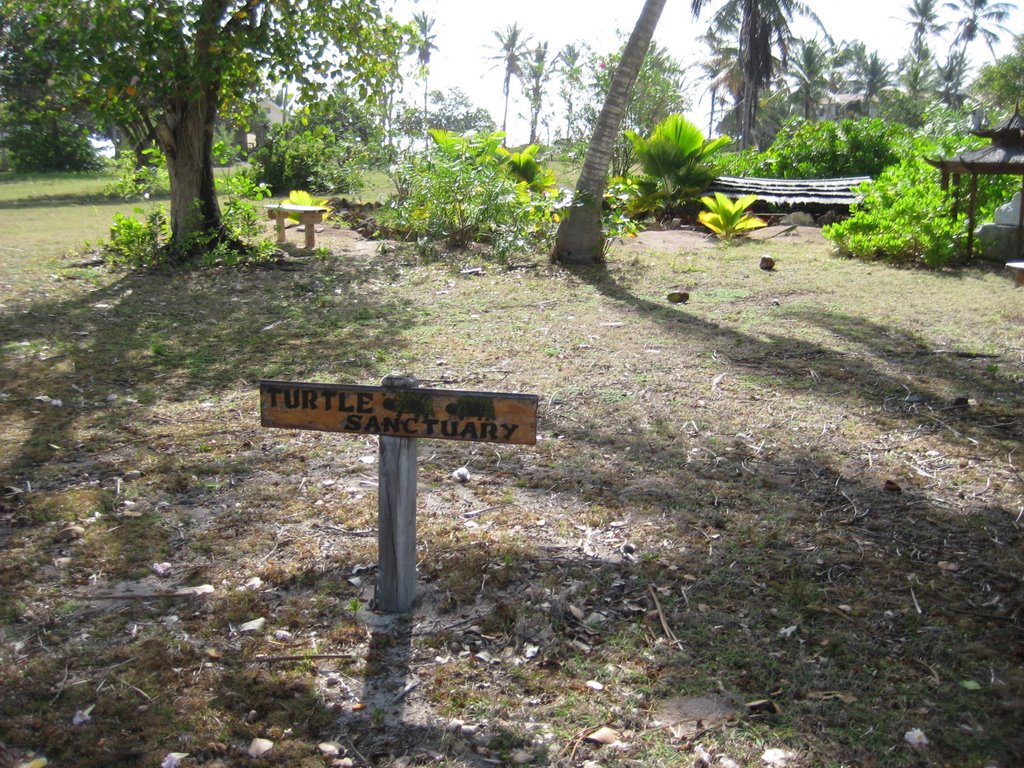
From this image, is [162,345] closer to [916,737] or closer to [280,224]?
[916,737]

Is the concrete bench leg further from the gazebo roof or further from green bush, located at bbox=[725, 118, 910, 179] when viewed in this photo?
green bush, located at bbox=[725, 118, 910, 179]

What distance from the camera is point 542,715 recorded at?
9.50 feet

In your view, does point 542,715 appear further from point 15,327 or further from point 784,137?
point 784,137

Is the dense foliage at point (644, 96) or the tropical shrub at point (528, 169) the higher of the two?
the dense foliage at point (644, 96)

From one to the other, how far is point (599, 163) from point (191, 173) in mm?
5088

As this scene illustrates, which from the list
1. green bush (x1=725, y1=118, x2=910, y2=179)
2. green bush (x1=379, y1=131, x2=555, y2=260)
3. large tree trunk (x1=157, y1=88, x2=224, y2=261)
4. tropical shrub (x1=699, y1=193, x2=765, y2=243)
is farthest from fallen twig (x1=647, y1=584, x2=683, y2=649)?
green bush (x1=725, y1=118, x2=910, y2=179)

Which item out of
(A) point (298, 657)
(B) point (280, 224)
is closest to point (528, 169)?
(B) point (280, 224)

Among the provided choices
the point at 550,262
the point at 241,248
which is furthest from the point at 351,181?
the point at 550,262

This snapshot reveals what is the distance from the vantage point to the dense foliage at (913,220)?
11984 mm

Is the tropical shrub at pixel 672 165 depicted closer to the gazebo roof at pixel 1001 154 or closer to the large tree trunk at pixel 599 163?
the large tree trunk at pixel 599 163

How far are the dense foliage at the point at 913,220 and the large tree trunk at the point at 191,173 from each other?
8580 millimetres

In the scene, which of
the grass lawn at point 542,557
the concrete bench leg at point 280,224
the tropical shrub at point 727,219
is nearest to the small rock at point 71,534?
the grass lawn at point 542,557

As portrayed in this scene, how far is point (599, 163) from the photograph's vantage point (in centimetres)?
1148

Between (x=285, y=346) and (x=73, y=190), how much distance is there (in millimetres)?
20199
